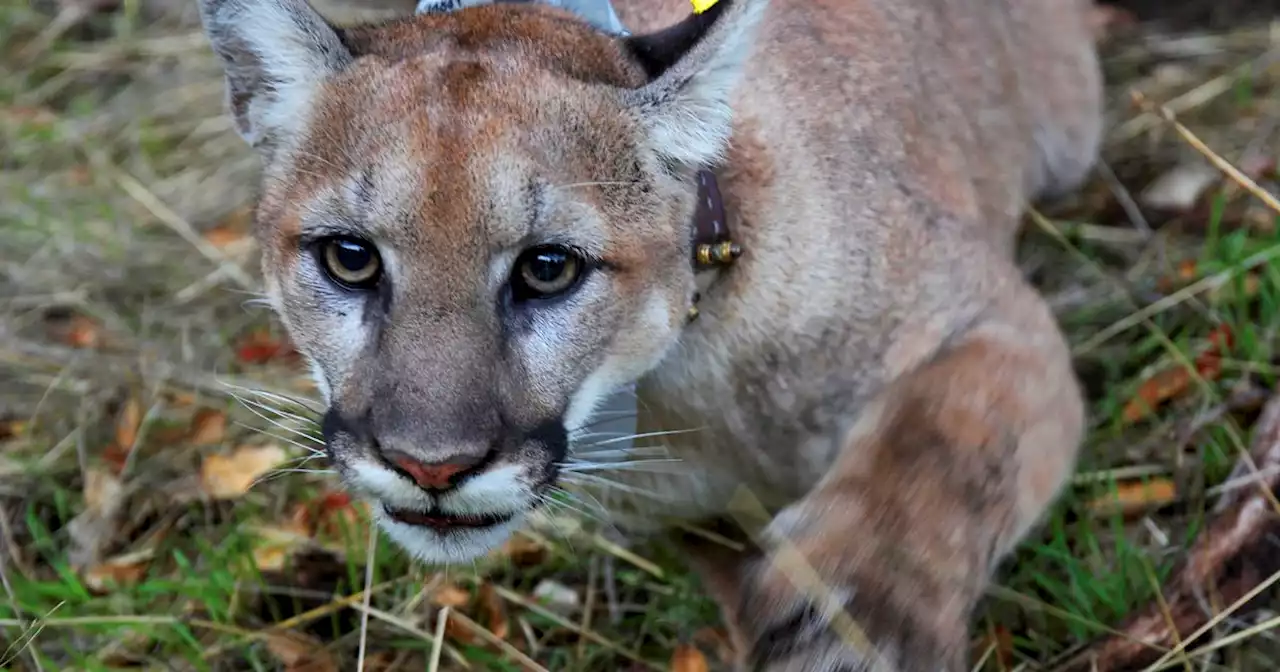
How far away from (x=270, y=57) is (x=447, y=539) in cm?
86

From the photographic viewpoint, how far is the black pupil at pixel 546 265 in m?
1.75

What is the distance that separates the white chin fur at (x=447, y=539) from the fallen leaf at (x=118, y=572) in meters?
1.10

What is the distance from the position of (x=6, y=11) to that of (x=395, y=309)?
4.07 metres

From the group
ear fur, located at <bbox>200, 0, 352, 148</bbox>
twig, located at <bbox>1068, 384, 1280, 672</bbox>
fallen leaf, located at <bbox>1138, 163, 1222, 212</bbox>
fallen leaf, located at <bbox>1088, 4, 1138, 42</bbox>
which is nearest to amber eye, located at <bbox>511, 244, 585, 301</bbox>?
ear fur, located at <bbox>200, 0, 352, 148</bbox>

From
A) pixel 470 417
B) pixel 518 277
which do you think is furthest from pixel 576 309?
pixel 470 417

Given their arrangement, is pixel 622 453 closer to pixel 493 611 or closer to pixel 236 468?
pixel 493 611

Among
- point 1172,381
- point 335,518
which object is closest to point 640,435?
point 335,518

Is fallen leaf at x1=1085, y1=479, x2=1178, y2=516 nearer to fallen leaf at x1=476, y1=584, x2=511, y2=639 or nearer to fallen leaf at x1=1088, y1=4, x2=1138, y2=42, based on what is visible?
fallen leaf at x1=476, y1=584, x2=511, y2=639

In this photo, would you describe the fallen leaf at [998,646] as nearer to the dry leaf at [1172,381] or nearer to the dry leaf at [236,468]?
the dry leaf at [1172,381]

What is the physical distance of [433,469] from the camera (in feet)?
5.38

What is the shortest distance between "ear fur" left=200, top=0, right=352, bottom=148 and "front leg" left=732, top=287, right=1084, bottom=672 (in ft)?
3.39

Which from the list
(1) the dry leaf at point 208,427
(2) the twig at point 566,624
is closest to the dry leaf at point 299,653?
(2) the twig at point 566,624

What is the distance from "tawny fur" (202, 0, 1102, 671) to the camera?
66.4 inches

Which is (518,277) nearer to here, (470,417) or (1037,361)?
(470,417)
